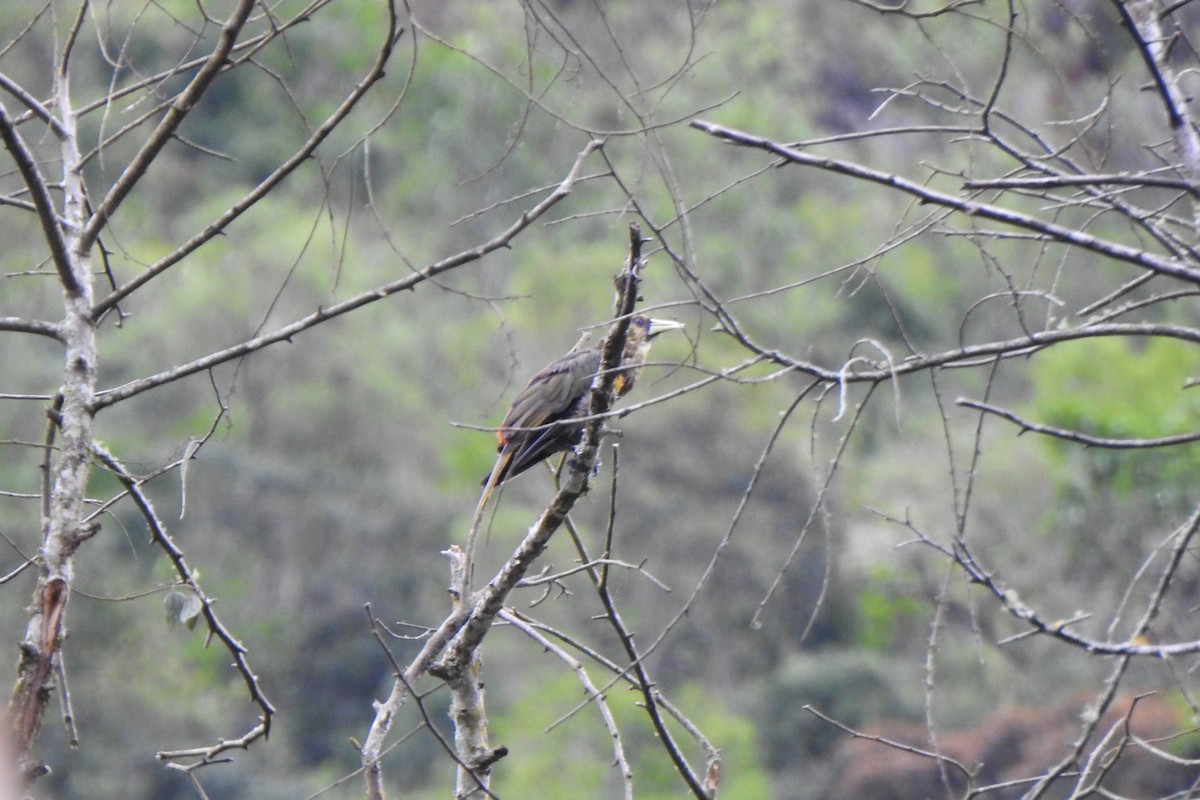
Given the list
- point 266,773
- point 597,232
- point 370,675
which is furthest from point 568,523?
point 597,232

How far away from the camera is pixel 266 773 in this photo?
797 inches

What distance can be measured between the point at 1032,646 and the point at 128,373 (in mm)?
14826

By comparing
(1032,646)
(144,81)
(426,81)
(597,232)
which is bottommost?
(144,81)

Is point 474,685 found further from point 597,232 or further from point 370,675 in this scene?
point 597,232

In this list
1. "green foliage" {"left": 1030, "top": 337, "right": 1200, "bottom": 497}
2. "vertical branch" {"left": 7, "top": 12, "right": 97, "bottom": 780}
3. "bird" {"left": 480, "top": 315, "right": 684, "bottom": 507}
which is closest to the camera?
"vertical branch" {"left": 7, "top": 12, "right": 97, "bottom": 780}

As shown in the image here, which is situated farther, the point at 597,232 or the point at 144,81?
the point at 597,232

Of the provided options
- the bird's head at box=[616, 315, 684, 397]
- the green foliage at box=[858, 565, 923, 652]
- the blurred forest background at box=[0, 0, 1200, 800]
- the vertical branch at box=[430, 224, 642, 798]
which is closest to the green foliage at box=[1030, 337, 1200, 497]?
the blurred forest background at box=[0, 0, 1200, 800]

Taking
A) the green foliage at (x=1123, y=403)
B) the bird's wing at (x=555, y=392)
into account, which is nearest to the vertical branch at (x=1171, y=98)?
the bird's wing at (x=555, y=392)

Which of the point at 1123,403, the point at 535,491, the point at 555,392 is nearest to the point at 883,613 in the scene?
the point at 1123,403

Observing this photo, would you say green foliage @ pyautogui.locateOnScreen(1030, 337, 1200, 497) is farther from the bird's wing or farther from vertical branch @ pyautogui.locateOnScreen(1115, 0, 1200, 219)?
vertical branch @ pyautogui.locateOnScreen(1115, 0, 1200, 219)

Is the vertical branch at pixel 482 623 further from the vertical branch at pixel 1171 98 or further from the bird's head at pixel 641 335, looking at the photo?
the vertical branch at pixel 1171 98

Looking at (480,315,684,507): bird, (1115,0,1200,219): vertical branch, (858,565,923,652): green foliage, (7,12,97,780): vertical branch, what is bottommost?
(7,12,97,780): vertical branch

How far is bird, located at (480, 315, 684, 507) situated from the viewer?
488cm

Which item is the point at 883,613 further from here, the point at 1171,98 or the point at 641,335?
the point at 1171,98
